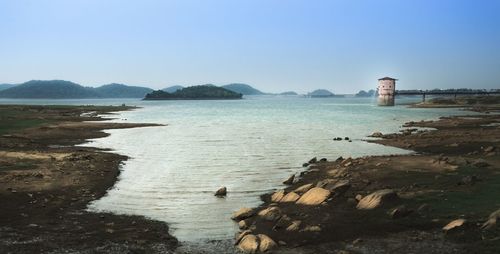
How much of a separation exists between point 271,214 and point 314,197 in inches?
115

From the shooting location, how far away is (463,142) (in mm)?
45875

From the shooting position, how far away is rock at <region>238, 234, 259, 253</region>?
608 inches

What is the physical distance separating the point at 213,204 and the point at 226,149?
85.3 ft

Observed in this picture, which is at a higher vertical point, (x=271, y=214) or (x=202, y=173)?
(x=271, y=214)

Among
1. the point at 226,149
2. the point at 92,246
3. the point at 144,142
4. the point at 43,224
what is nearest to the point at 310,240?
the point at 92,246

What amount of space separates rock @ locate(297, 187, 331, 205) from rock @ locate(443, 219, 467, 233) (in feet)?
19.7

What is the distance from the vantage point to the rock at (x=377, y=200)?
1945 centimetres

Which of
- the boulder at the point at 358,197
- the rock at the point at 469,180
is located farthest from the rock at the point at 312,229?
the rock at the point at 469,180

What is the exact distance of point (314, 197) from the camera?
2147 centimetres

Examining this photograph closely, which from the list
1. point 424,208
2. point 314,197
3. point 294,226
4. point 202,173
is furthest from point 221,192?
point 424,208

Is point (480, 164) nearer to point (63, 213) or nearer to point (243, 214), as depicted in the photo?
point (243, 214)

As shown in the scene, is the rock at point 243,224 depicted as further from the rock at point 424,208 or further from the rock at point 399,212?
the rock at point 424,208

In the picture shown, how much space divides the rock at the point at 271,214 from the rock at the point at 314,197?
1.76 m

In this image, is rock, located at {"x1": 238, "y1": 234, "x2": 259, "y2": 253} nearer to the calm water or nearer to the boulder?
the calm water
